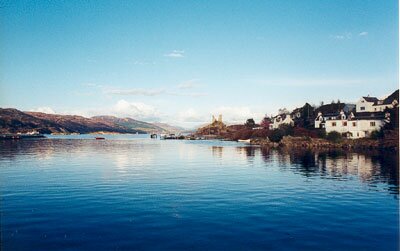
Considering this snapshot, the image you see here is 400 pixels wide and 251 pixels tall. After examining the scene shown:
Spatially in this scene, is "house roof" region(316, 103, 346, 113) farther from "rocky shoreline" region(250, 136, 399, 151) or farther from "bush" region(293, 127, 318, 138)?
"rocky shoreline" region(250, 136, 399, 151)

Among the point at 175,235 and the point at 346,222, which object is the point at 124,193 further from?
the point at 346,222

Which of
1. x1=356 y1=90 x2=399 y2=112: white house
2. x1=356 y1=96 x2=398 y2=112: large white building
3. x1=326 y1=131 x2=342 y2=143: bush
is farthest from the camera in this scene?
x1=356 y1=96 x2=398 y2=112: large white building

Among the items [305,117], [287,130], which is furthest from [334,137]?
[305,117]

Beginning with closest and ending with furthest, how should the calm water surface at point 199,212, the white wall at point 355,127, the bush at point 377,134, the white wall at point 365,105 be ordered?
the calm water surface at point 199,212
the bush at point 377,134
the white wall at point 355,127
the white wall at point 365,105

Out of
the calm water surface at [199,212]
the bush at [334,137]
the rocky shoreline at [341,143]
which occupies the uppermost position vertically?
the bush at [334,137]

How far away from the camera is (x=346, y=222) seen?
2430 centimetres

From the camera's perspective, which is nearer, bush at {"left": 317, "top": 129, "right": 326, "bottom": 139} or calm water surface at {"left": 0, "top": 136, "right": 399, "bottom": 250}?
Answer: calm water surface at {"left": 0, "top": 136, "right": 399, "bottom": 250}

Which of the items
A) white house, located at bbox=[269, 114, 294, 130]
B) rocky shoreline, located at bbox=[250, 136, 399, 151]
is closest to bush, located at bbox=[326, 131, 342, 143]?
rocky shoreline, located at bbox=[250, 136, 399, 151]

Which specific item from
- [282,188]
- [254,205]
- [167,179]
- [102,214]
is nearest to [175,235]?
[102,214]

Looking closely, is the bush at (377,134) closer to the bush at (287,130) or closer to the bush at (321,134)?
the bush at (321,134)

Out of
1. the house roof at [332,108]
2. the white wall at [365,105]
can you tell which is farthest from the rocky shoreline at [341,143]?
the house roof at [332,108]

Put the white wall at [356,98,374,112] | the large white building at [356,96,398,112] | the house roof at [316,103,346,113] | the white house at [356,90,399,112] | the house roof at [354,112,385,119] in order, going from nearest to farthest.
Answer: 1. the house roof at [354,112,385,119]
2. the white house at [356,90,399,112]
3. the large white building at [356,96,398,112]
4. the white wall at [356,98,374,112]
5. the house roof at [316,103,346,113]

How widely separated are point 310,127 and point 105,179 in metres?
121

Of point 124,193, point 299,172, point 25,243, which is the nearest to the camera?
point 25,243
